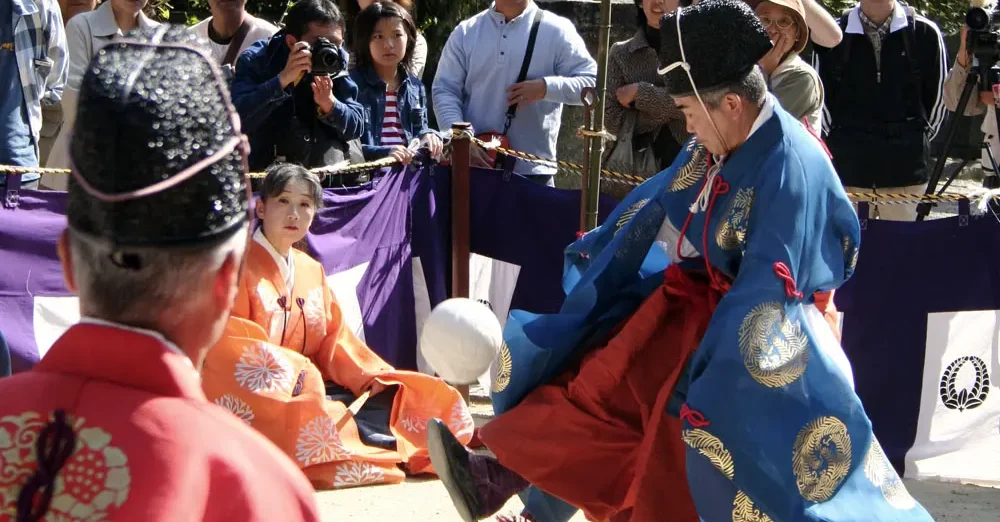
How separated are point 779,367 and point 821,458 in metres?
0.25

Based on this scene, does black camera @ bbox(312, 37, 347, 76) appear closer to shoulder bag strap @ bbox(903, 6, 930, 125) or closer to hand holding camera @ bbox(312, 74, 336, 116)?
hand holding camera @ bbox(312, 74, 336, 116)

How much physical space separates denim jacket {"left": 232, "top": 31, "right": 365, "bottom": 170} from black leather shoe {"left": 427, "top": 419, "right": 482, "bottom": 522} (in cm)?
200

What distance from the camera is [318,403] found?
16.4 ft

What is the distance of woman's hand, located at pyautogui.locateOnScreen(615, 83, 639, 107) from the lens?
6.04 m

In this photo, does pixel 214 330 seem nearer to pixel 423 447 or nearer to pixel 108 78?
pixel 108 78

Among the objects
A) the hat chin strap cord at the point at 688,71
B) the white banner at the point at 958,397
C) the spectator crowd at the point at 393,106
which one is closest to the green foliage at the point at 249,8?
the spectator crowd at the point at 393,106

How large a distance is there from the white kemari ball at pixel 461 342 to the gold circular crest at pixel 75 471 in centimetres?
250

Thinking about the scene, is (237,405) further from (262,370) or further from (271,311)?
(271,311)

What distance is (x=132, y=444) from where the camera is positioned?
57.4 inches

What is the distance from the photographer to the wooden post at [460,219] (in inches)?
244

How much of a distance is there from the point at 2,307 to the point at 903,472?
3612 millimetres

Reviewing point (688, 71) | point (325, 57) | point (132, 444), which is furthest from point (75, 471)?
point (325, 57)

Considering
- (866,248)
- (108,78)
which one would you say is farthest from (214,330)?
(866,248)

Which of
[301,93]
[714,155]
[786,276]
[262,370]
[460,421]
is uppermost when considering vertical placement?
[714,155]
